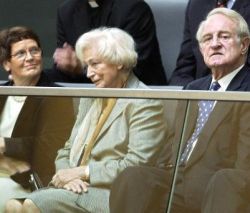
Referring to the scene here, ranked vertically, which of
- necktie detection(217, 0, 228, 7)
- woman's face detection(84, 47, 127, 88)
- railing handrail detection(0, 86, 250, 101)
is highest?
railing handrail detection(0, 86, 250, 101)

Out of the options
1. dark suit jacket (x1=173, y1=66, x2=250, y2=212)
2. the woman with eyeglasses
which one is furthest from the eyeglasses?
dark suit jacket (x1=173, y1=66, x2=250, y2=212)

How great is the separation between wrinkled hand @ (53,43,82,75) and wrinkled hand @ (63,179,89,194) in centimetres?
207

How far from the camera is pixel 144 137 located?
349 centimetres

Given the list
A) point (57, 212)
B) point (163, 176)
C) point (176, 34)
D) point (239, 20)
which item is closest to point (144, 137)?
point (163, 176)

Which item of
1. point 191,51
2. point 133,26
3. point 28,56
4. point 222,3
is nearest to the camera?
point 28,56

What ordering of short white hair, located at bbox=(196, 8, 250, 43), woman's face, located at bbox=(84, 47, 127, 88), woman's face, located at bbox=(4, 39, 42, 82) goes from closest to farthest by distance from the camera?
1. woman's face, located at bbox=(84, 47, 127, 88)
2. short white hair, located at bbox=(196, 8, 250, 43)
3. woman's face, located at bbox=(4, 39, 42, 82)

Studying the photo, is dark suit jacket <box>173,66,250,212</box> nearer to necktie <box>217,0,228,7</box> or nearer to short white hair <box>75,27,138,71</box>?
short white hair <box>75,27,138,71</box>

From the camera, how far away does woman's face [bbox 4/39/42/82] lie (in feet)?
16.6

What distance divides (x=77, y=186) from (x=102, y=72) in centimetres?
111

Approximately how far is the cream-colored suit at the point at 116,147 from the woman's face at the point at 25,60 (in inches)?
64.0

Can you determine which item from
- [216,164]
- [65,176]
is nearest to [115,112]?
[65,176]

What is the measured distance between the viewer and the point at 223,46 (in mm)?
4672

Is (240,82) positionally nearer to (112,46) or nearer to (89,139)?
(112,46)

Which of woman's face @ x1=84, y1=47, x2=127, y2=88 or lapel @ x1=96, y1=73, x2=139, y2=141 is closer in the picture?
lapel @ x1=96, y1=73, x2=139, y2=141
